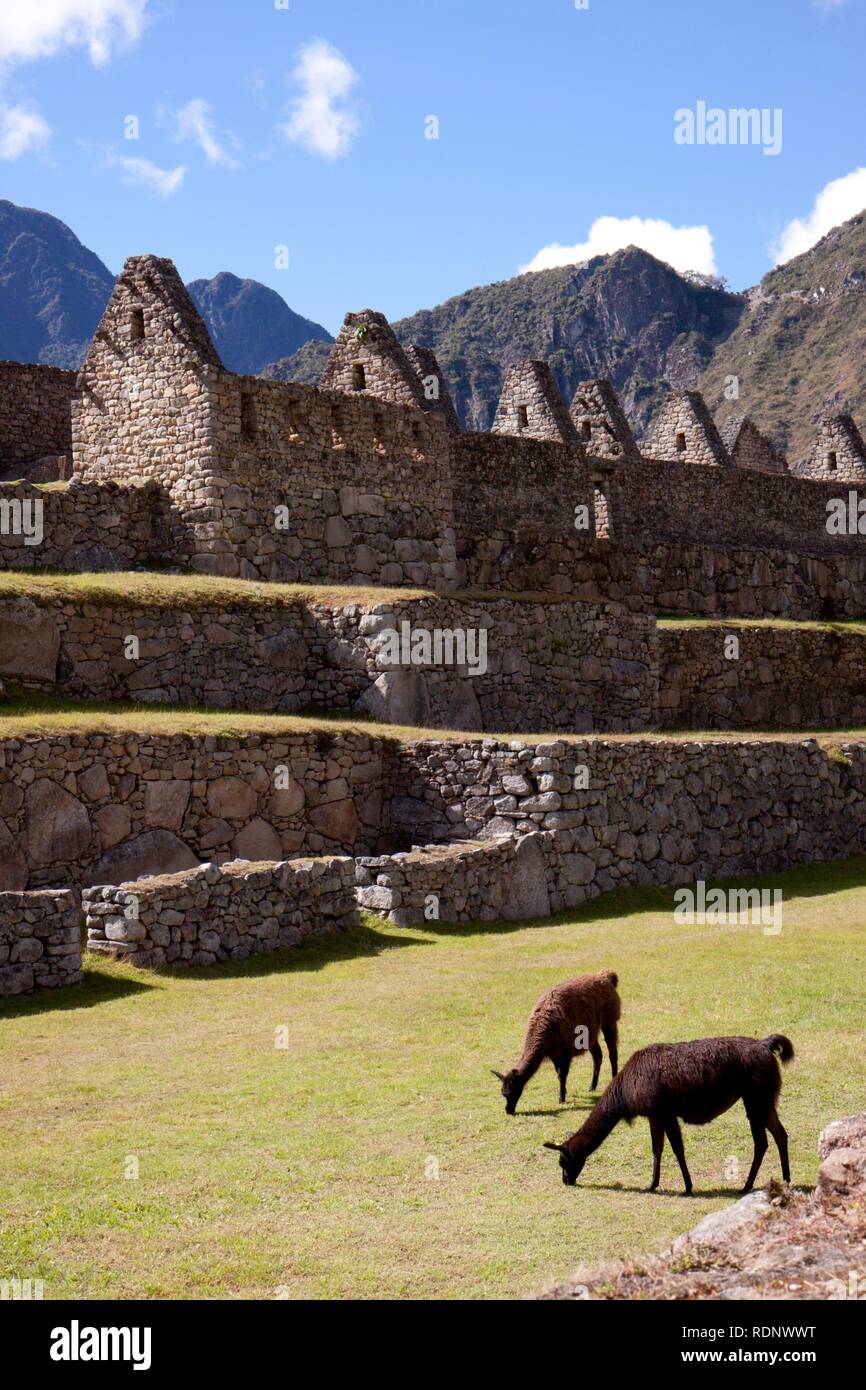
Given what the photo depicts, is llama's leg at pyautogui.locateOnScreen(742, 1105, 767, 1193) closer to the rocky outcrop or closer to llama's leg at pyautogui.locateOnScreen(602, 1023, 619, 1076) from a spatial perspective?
the rocky outcrop

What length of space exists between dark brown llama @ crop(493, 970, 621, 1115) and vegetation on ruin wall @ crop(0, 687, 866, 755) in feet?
22.6

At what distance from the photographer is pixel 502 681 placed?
2134cm

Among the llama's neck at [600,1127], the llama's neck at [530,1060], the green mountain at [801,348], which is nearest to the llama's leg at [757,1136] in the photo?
the llama's neck at [600,1127]

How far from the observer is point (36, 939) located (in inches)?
459

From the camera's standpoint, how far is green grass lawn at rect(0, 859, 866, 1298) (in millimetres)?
6492

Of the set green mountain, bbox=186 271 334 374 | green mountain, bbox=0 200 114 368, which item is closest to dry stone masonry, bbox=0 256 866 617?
green mountain, bbox=0 200 114 368

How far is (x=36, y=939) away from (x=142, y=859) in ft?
10.2

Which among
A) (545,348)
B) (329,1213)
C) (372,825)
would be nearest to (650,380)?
(545,348)

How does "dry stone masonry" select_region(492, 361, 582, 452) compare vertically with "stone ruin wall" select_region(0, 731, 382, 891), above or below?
above

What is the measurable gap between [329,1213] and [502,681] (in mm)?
14599

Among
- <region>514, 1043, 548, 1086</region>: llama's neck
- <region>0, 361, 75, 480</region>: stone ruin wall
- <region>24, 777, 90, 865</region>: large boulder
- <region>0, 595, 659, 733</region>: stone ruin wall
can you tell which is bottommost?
<region>514, 1043, 548, 1086</region>: llama's neck

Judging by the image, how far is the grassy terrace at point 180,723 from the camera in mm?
14805

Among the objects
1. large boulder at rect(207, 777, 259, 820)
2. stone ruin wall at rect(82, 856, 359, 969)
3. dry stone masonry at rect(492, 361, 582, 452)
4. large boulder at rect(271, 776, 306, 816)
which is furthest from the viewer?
dry stone masonry at rect(492, 361, 582, 452)

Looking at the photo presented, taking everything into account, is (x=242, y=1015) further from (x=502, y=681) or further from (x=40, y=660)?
(x=502, y=681)
